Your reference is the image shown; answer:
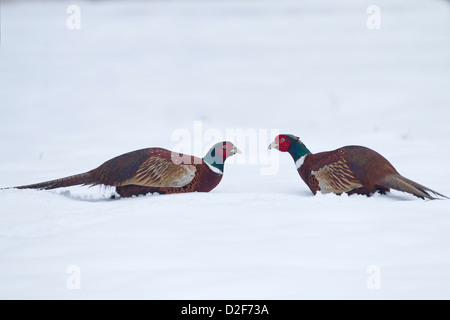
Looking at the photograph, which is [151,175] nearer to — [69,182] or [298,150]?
[69,182]

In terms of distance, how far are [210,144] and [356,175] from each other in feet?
12.2

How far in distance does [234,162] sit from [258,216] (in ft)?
9.62

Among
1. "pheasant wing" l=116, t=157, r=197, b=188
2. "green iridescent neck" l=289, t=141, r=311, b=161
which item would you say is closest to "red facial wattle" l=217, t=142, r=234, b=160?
"pheasant wing" l=116, t=157, r=197, b=188

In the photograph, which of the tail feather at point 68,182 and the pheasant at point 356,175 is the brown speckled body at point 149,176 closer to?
the tail feather at point 68,182

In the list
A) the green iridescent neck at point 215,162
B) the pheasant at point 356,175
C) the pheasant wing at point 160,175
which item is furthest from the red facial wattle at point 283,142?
the pheasant wing at point 160,175

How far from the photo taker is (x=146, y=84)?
1256 cm

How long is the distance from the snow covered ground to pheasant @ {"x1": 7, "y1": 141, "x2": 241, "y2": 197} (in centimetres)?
19

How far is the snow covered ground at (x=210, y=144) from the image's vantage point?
3094 millimetres

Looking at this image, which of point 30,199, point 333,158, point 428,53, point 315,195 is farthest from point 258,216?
point 428,53

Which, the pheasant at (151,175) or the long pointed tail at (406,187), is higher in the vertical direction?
the pheasant at (151,175)

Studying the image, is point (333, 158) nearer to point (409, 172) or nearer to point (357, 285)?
point (409, 172)

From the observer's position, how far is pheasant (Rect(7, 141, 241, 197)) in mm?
4875

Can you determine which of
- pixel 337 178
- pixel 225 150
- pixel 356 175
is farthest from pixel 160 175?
pixel 356 175

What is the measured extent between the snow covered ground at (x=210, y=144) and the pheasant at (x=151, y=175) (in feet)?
0.62
